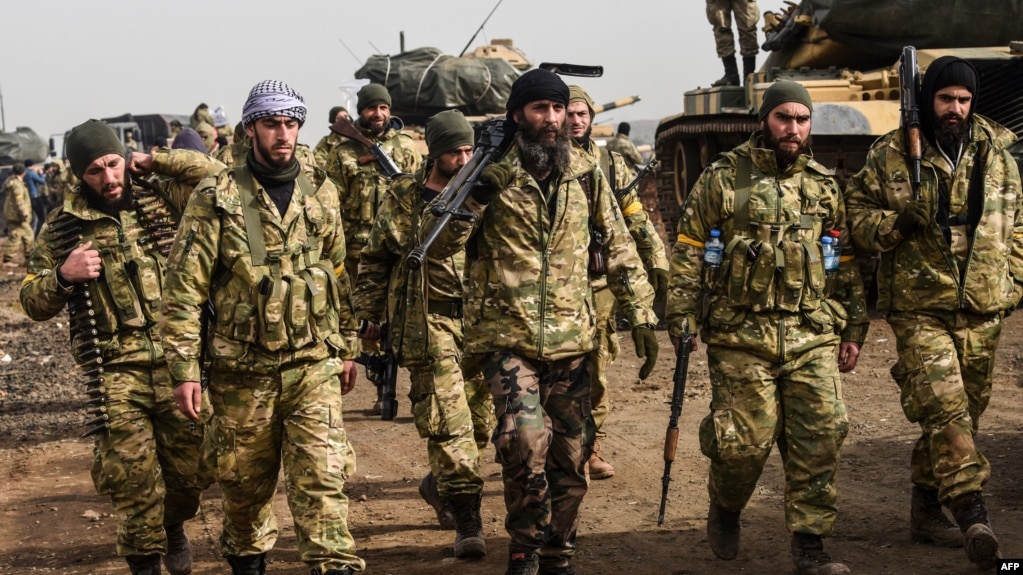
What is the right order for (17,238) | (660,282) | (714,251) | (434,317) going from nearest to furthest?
(714,251)
(660,282)
(434,317)
(17,238)

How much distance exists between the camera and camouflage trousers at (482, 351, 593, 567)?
5770mm

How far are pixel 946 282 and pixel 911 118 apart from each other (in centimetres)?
74

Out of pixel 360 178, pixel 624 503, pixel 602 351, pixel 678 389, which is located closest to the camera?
pixel 678 389

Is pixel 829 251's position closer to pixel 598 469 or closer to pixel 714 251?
pixel 714 251

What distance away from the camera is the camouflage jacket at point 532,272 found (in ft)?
19.2

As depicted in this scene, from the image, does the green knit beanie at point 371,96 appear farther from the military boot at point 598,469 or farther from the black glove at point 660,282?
the black glove at point 660,282

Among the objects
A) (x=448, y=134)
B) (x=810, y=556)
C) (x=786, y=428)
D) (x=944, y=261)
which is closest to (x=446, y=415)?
(x=448, y=134)

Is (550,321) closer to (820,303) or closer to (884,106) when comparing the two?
(820,303)

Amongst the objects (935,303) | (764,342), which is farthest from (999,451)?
(764,342)

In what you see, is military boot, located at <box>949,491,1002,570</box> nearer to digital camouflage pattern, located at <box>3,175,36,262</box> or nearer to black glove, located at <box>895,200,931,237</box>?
black glove, located at <box>895,200,931,237</box>

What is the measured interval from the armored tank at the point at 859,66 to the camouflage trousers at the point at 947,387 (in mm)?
6041

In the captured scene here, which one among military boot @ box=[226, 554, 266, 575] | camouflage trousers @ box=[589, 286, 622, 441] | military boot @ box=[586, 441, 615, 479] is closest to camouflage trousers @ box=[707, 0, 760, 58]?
camouflage trousers @ box=[589, 286, 622, 441]

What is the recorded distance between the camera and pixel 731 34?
54.6ft

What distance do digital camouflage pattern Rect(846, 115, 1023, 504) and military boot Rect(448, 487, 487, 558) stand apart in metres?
1.98
